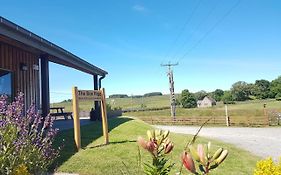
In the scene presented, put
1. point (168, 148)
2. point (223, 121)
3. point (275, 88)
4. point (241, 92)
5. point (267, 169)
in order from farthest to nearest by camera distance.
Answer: point (241, 92) < point (275, 88) < point (223, 121) < point (267, 169) < point (168, 148)

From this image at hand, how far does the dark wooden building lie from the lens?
8734 mm

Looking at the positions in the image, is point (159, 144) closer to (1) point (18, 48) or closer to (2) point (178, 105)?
(1) point (18, 48)

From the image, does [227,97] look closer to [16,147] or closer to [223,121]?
[223,121]

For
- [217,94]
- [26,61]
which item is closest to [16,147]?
[26,61]

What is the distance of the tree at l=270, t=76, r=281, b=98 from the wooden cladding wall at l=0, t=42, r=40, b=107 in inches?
3455

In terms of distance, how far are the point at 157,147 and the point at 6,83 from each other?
9.33 metres

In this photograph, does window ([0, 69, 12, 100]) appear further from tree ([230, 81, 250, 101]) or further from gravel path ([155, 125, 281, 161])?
tree ([230, 81, 250, 101])

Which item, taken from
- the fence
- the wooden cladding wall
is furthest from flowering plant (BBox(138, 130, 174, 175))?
the fence

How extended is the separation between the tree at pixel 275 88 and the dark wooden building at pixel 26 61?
3451 inches

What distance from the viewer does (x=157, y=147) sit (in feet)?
6.72

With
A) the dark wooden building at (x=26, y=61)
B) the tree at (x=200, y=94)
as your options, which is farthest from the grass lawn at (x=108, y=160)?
the tree at (x=200, y=94)

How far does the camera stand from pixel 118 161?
7.11m

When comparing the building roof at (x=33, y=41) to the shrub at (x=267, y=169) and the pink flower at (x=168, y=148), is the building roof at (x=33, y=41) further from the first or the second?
the shrub at (x=267, y=169)

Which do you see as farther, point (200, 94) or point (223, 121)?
point (200, 94)
